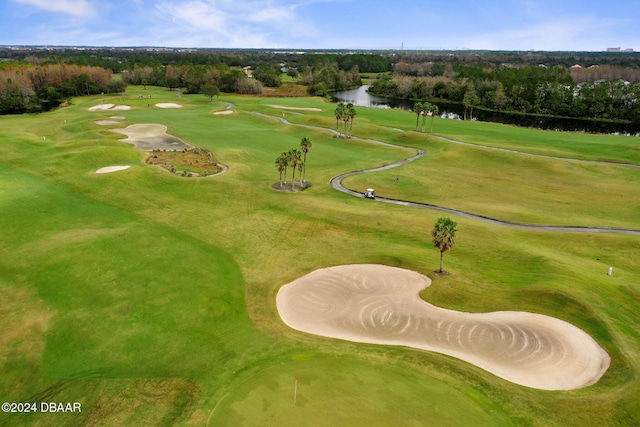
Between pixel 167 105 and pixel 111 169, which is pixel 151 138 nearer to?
pixel 111 169

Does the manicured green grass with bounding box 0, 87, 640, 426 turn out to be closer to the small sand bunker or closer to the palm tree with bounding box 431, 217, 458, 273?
the palm tree with bounding box 431, 217, 458, 273

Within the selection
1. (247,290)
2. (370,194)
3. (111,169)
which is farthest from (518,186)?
(111,169)

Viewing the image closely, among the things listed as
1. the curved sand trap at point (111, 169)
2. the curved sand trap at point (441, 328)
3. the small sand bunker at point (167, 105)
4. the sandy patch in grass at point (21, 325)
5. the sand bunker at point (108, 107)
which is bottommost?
the sandy patch in grass at point (21, 325)

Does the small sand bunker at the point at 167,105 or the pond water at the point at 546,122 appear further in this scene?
the small sand bunker at the point at 167,105

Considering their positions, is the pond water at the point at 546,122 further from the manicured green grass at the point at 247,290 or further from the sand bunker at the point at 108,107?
the sand bunker at the point at 108,107

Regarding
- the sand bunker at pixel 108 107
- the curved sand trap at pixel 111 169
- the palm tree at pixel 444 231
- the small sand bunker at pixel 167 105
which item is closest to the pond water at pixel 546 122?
the small sand bunker at pixel 167 105

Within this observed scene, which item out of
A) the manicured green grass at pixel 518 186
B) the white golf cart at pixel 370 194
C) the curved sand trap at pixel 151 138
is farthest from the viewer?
the curved sand trap at pixel 151 138

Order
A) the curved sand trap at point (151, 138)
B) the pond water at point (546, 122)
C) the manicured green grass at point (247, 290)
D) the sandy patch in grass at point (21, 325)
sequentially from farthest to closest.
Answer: the pond water at point (546, 122) < the curved sand trap at point (151, 138) < the sandy patch in grass at point (21, 325) < the manicured green grass at point (247, 290)
